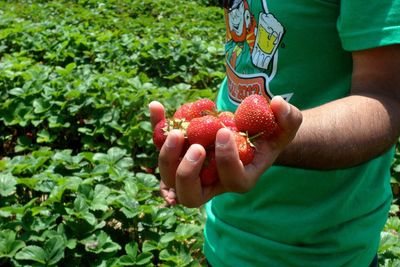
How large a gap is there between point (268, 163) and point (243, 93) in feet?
1.72

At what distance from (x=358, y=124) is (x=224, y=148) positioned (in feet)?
0.97

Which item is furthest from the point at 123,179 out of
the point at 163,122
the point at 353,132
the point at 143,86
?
the point at 353,132

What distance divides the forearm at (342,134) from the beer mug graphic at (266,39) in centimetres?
33

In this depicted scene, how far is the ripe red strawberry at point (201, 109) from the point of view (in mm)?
1216

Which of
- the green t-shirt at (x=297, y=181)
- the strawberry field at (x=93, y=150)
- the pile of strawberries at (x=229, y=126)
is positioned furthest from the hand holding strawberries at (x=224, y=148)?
the strawberry field at (x=93, y=150)

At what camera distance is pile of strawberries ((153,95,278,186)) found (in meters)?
1.02

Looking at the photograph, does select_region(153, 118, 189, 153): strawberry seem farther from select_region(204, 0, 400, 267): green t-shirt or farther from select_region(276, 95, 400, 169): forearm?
select_region(204, 0, 400, 267): green t-shirt

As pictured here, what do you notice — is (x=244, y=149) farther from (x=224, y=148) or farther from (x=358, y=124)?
(x=358, y=124)

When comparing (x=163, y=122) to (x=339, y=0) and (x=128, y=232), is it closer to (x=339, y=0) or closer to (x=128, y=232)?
(x=339, y=0)

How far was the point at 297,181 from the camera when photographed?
1.40 metres

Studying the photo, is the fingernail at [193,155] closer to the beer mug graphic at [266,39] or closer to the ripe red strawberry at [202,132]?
the ripe red strawberry at [202,132]

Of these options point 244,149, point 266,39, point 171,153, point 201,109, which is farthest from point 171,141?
point 266,39

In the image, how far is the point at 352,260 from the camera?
1.48 metres

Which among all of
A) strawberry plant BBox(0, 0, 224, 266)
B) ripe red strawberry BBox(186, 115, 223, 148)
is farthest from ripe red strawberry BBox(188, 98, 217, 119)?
strawberry plant BBox(0, 0, 224, 266)
